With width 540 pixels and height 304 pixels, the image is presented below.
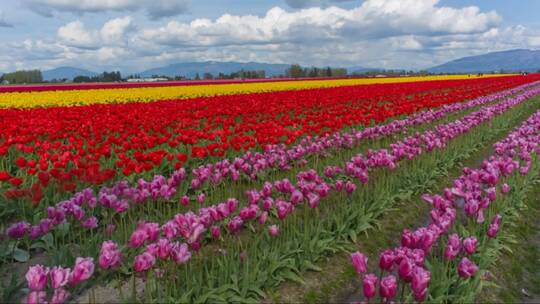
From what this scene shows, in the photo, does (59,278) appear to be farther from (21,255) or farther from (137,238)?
(21,255)

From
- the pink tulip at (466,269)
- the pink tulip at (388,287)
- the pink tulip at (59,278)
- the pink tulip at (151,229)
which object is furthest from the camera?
the pink tulip at (466,269)

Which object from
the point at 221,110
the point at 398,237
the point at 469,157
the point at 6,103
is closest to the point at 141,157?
the point at 398,237

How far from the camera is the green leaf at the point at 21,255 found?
216 inches

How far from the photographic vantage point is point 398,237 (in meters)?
6.82

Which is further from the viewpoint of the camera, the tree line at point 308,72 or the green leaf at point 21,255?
the tree line at point 308,72

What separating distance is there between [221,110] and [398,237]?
10772 millimetres

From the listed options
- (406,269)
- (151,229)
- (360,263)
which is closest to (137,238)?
(151,229)

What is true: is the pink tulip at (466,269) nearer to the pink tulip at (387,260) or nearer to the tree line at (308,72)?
the pink tulip at (387,260)

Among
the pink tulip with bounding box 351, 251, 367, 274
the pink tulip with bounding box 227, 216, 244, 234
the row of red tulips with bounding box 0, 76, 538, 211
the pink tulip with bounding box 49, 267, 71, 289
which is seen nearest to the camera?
the pink tulip with bounding box 49, 267, 71, 289

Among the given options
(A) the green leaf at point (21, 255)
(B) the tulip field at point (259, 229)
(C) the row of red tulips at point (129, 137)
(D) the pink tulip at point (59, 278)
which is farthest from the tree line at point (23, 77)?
(D) the pink tulip at point (59, 278)

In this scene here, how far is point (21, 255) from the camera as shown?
5562 mm

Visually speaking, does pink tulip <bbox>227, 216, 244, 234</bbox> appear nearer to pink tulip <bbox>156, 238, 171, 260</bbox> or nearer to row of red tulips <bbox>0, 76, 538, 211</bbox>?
pink tulip <bbox>156, 238, 171, 260</bbox>

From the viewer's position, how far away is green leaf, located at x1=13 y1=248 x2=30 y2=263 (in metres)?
5.50

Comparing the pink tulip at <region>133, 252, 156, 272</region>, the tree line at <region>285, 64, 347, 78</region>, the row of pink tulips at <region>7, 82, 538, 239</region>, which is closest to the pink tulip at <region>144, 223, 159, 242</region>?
the pink tulip at <region>133, 252, 156, 272</region>
